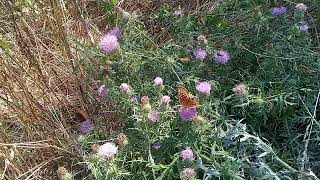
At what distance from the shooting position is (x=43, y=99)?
85.9 inches

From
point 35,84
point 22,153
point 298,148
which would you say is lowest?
point 298,148

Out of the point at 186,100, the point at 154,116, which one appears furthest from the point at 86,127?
the point at 186,100

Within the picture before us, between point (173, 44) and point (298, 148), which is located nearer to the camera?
point (298, 148)

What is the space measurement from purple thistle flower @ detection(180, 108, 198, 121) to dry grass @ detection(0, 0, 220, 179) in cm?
44

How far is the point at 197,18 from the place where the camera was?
7.98 ft

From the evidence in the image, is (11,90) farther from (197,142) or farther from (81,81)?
(197,142)

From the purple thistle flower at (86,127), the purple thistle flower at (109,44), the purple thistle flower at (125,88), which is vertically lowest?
the purple thistle flower at (86,127)

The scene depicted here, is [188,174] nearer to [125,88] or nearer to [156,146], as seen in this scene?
[156,146]

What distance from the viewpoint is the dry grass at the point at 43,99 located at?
2016mm

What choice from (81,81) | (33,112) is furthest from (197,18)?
(33,112)

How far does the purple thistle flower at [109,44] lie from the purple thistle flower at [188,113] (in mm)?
363

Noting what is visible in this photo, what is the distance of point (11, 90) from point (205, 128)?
736mm

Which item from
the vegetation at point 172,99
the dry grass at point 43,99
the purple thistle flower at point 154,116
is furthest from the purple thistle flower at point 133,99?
the dry grass at point 43,99

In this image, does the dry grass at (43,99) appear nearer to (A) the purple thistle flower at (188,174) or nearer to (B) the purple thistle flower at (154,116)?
(B) the purple thistle flower at (154,116)
